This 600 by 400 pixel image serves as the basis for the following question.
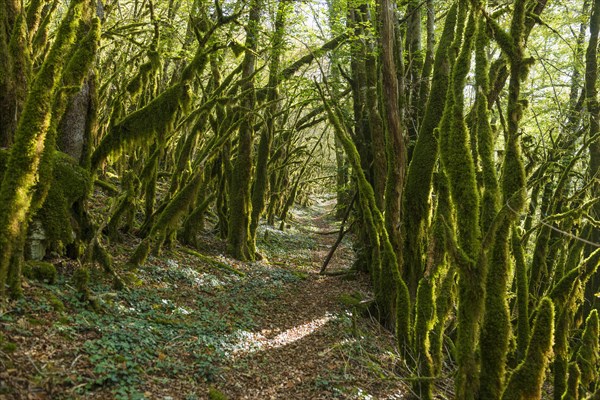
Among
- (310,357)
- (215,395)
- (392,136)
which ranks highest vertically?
(392,136)

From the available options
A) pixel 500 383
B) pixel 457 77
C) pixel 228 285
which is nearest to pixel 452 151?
pixel 457 77

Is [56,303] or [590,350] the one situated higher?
[590,350]

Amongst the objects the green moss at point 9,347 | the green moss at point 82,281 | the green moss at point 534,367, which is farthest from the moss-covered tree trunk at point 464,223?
the green moss at point 82,281

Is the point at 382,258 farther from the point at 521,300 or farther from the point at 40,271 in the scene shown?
the point at 40,271

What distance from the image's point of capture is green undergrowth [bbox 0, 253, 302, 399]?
4695 mm

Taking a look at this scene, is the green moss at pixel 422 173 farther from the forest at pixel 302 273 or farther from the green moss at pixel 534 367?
the green moss at pixel 534 367

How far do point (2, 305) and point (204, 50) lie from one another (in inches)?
260

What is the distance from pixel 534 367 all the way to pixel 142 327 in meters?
5.00

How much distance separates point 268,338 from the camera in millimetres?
7762

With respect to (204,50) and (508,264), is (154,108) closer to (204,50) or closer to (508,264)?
(204,50)

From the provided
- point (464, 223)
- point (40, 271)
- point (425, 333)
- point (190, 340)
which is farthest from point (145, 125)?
point (464, 223)

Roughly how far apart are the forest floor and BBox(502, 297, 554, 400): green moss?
1.06m

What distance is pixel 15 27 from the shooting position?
6.15 metres

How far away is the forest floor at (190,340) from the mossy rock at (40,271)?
0.18m
